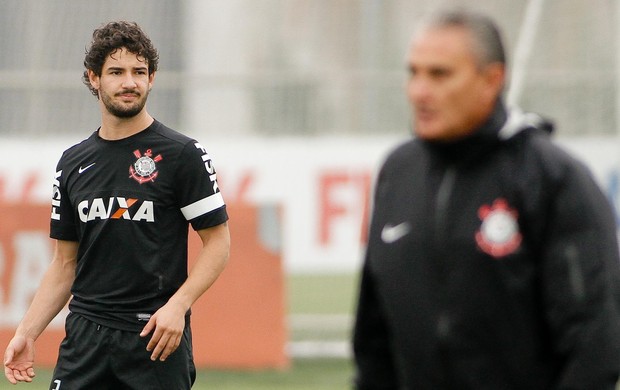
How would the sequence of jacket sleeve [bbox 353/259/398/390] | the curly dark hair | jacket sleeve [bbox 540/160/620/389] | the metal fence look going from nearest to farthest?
jacket sleeve [bbox 540/160/620/389], jacket sleeve [bbox 353/259/398/390], the curly dark hair, the metal fence

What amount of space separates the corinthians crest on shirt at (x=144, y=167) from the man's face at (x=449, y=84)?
6.99 ft

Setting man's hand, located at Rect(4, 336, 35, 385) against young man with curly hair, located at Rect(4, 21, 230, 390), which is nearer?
young man with curly hair, located at Rect(4, 21, 230, 390)

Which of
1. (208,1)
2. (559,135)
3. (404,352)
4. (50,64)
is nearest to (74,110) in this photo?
(50,64)

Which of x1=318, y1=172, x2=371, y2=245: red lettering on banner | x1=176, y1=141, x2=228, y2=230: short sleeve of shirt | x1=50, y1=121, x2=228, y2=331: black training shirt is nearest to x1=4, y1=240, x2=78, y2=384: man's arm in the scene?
x1=50, y1=121, x2=228, y2=331: black training shirt

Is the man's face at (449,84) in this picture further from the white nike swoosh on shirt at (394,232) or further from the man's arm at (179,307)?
the man's arm at (179,307)

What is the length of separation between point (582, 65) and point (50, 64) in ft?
17.4

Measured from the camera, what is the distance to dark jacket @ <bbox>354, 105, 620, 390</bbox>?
10.4 feet

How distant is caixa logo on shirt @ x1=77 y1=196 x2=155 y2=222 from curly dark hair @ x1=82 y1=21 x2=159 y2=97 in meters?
0.55

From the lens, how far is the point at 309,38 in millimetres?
13188

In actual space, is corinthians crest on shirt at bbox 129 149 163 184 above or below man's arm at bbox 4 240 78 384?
above

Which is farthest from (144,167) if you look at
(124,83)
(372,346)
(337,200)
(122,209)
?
(337,200)

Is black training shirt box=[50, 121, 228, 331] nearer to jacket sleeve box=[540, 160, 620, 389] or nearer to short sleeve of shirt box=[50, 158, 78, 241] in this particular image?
short sleeve of shirt box=[50, 158, 78, 241]

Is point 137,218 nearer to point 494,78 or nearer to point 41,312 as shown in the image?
point 41,312

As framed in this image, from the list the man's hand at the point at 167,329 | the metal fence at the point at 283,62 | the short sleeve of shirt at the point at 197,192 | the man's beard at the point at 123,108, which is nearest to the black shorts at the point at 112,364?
the man's hand at the point at 167,329
